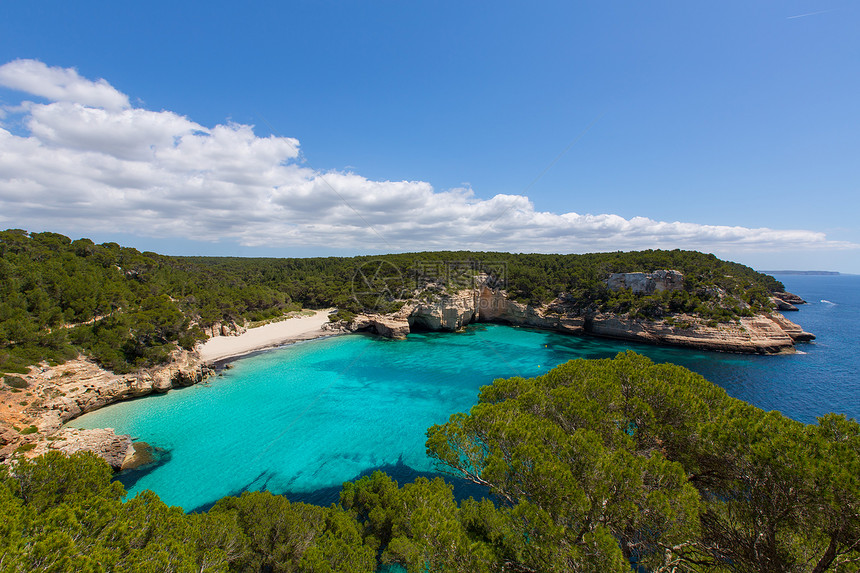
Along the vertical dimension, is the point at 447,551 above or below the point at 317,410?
above

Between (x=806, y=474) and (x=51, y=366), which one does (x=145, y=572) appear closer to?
(x=806, y=474)

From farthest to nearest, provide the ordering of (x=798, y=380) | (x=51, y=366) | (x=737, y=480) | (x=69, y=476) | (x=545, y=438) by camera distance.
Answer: (x=798, y=380) → (x=51, y=366) → (x=545, y=438) → (x=69, y=476) → (x=737, y=480)

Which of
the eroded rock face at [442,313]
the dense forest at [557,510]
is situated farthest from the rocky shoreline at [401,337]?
the dense forest at [557,510]

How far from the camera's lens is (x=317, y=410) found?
18.1 m

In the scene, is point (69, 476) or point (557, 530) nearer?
point (557, 530)

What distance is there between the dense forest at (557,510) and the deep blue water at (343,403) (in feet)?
16.6

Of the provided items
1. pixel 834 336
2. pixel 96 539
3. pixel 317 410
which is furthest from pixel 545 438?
pixel 834 336

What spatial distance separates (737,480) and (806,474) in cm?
108

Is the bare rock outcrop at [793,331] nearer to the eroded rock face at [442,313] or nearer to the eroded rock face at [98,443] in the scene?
the eroded rock face at [442,313]

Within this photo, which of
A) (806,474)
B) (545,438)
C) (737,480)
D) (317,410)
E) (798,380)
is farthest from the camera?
(798,380)

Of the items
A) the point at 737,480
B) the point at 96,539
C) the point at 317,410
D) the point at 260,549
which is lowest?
the point at 317,410

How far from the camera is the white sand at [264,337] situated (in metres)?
27.7

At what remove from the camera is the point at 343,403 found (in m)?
19.2

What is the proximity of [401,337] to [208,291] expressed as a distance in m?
23.4
